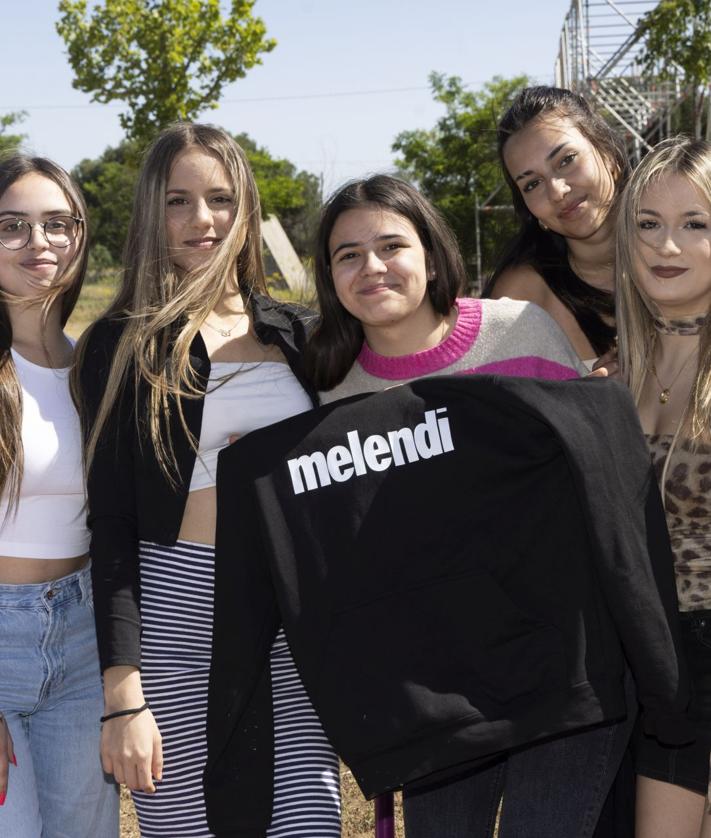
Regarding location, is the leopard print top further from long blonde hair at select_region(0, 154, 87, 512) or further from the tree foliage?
the tree foliage

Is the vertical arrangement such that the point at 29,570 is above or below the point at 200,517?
below

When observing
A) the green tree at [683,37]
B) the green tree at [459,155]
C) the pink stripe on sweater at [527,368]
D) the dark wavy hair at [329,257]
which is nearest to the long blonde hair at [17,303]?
the dark wavy hair at [329,257]

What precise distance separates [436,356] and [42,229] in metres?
1.34

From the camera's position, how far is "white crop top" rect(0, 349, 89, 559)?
9.15 feet

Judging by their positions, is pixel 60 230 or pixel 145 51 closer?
pixel 60 230

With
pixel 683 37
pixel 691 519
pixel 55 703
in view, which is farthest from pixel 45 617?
pixel 683 37

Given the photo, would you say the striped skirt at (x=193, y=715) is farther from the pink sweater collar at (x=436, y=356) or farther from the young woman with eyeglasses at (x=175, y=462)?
the pink sweater collar at (x=436, y=356)

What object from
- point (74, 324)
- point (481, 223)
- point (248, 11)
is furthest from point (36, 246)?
point (481, 223)

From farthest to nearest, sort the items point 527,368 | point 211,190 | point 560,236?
point 560,236
point 211,190
point 527,368

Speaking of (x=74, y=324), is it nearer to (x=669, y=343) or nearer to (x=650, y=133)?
(x=650, y=133)

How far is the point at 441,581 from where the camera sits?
8.08 ft

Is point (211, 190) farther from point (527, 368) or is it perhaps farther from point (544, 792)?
point (544, 792)

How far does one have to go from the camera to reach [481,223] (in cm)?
2997

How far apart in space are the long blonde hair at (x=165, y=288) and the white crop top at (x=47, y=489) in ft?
0.40
